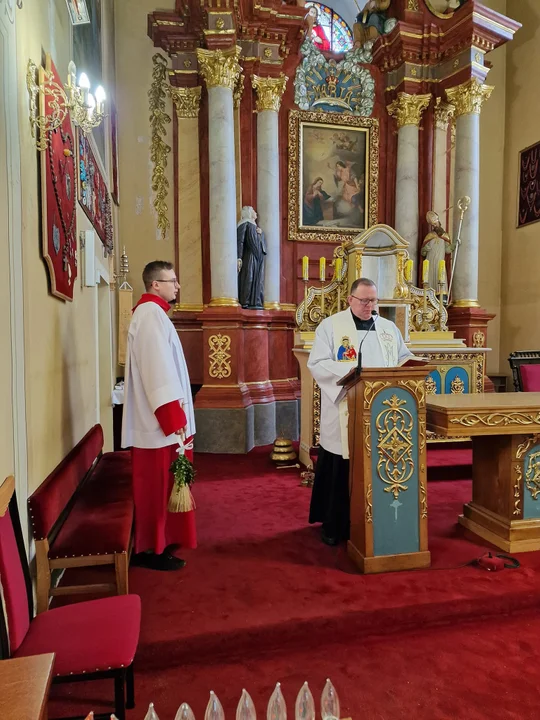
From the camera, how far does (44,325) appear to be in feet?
9.32

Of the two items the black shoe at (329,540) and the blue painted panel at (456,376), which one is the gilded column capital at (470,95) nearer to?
the blue painted panel at (456,376)

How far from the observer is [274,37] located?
757 centimetres

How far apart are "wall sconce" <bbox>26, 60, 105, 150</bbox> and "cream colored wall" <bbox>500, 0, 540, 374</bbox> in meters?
8.11

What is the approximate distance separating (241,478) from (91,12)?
4775mm

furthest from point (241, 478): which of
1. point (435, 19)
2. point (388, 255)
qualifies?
point (435, 19)

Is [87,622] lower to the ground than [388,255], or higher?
lower

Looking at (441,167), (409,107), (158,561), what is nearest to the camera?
(158,561)

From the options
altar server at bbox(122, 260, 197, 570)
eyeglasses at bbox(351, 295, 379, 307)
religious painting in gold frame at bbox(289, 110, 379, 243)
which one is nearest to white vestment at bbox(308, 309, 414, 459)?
eyeglasses at bbox(351, 295, 379, 307)

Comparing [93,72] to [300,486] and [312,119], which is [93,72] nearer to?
[312,119]

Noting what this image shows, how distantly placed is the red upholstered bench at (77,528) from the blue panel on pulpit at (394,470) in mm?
1426

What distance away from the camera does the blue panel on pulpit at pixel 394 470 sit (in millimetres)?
2967

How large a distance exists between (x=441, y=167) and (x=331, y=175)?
6.51 feet

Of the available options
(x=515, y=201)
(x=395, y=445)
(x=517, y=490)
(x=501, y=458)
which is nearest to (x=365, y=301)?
(x=395, y=445)

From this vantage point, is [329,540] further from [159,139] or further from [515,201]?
[515,201]
